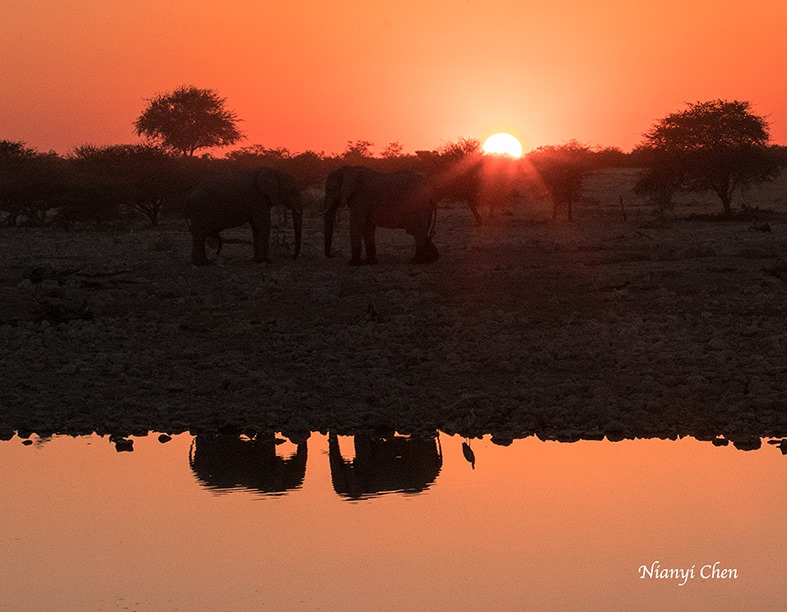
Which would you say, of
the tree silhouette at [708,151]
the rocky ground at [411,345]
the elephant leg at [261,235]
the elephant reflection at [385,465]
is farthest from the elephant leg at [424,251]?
the tree silhouette at [708,151]

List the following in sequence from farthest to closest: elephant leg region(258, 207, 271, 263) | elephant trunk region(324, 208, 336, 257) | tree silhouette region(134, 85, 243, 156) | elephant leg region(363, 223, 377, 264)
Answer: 1. tree silhouette region(134, 85, 243, 156)
2. elephant trunk region(324, 208, 336, 257)
3. elephant leg region(258, 207, 271, 263)
4. elephant leg region(363, 223, 377, 264)

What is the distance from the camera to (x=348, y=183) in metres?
23.1

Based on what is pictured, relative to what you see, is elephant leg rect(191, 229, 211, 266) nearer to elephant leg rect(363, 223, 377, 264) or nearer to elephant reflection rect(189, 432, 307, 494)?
elephant leg rect(363, 223, 377, 264)

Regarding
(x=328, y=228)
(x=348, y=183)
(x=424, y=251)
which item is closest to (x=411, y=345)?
(x=424, y=251)

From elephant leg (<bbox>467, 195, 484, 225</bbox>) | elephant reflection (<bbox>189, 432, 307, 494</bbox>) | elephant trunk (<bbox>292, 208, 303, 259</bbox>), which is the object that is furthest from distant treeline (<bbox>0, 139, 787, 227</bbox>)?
elephant reflection (<bbox>189, 432, 307, 494</bbox>)

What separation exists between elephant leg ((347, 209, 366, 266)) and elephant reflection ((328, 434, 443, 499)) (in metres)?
10.6

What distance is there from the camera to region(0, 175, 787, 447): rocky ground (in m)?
12.5

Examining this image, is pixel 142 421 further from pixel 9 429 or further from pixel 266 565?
pixel 266 565

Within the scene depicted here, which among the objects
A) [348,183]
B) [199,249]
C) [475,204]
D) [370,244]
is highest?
[348,183]

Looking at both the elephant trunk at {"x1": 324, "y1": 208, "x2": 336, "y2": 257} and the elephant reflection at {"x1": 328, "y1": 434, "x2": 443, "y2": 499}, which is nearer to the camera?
the elephant reflection at {"x1": 328, "y1": 434, "x2": 443, "y2": 499}

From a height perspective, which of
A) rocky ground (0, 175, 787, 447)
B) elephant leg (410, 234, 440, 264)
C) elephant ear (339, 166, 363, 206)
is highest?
elephant ear (339, 166, 363, 206)

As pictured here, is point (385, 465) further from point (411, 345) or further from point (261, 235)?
point (261, 235)

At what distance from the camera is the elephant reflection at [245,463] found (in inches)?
426

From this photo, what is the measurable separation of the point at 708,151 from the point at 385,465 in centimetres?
3474
